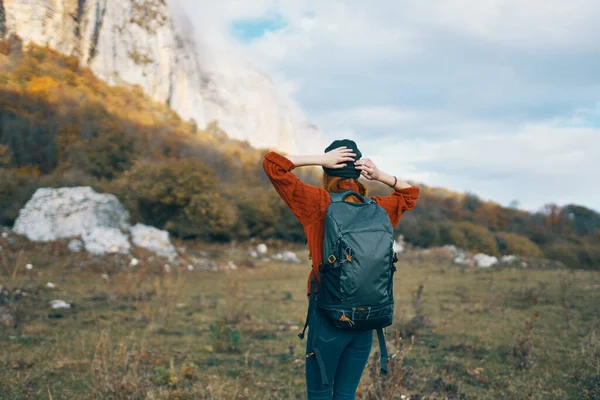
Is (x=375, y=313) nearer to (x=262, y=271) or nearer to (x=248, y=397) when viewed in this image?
(x=248, y=397)

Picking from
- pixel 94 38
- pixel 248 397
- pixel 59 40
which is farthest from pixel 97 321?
pixel 94 38

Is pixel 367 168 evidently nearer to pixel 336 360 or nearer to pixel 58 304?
pixel 336 360

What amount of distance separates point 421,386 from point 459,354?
178 centimetres

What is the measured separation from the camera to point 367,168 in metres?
2.31

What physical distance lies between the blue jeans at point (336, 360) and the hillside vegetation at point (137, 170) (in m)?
17.8

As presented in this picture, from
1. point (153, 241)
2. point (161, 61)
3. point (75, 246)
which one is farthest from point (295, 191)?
point (161, 61)

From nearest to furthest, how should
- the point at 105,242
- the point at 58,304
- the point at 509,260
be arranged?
the point at 58,304 < the point at 105,242 < the point at 509,260

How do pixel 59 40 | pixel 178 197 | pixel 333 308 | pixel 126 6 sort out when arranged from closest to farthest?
pixel 333 308
pixel 178 197
pixel 59 40
pixel 126 6

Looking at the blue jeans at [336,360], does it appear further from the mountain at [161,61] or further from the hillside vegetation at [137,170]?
the hillside vegetation at [137,170]

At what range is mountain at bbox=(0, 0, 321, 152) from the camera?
44.3 metres

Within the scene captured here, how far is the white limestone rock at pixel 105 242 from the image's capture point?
14.8m

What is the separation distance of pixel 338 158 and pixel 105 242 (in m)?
14.8

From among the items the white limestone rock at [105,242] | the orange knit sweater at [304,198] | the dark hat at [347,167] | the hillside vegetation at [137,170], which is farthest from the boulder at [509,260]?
the orange knit sweater at [304,198]

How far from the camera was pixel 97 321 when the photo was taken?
7102 millimetres
